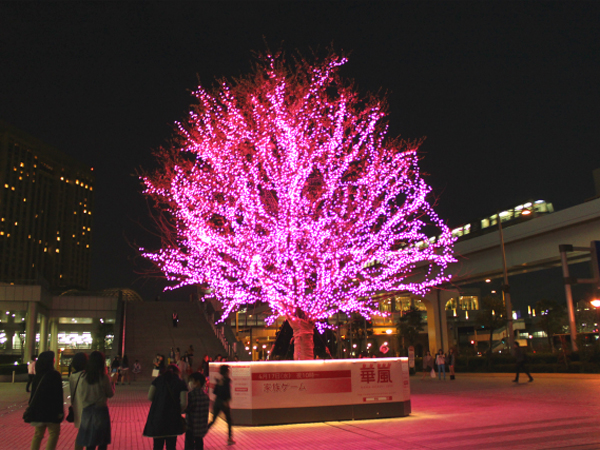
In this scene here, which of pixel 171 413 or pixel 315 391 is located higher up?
pixel 171 413

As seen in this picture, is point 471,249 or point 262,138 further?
point 471,249

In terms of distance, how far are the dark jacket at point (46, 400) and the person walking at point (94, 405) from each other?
39 cm

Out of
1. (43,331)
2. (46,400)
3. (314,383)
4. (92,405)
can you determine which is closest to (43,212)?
(43,331)

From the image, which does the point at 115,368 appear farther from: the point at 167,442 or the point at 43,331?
the point at 43,331

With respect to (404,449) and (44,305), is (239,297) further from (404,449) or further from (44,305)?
(44,305)

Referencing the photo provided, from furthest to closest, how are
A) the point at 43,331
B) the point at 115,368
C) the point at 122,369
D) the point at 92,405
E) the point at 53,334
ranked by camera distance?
the point at 53,334 < the point at 43,331 < the point at 122,369 < the point at 115,368 < the point at 92,405

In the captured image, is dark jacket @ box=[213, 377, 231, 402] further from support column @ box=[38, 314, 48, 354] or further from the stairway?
support column @ box=[38, 314, 48, 354]

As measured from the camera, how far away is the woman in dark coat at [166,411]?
6.38 metres

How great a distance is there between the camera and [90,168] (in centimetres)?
16950

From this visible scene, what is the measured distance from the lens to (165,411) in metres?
6.45

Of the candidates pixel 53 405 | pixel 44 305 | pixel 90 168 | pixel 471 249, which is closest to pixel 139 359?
pixel 44 305

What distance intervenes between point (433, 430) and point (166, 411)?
5232mm

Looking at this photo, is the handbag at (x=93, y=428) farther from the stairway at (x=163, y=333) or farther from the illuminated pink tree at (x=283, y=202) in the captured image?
the stairway at (x=163, y=333)

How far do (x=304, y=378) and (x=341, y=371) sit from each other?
81 cm
